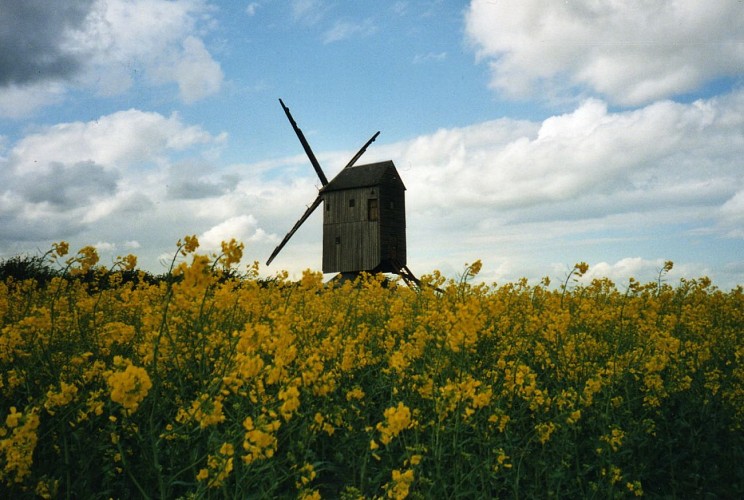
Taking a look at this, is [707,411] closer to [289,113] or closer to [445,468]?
[445,468]

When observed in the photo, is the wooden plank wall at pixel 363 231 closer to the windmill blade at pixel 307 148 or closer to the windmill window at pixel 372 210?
the windmill window at pixel 372 210

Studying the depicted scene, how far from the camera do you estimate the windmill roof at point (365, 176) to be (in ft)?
82.3

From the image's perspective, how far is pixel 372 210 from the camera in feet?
80.9

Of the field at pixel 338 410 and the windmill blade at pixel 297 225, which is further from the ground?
the windmill blade at pixel 297 225

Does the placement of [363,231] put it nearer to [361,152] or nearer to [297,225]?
[297,225]

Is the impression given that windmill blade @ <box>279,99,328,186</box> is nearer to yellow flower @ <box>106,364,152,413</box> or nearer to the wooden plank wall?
the wooden plank wall

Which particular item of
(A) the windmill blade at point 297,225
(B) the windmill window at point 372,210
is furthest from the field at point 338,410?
(A) the windmill blade at point 297,225

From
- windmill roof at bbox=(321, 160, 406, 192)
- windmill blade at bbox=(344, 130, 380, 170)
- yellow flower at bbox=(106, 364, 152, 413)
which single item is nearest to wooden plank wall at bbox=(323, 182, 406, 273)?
windmill roof at bbox=(321, 160, 406, 192)

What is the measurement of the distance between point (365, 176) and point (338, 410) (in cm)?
2211

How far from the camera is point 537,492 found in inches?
165

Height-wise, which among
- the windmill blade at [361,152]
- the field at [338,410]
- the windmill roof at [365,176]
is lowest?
the field at [338,410]

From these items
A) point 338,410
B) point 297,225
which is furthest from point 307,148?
point 338,410

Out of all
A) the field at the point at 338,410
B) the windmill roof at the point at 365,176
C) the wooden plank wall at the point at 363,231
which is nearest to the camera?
the field at the point at 338,410

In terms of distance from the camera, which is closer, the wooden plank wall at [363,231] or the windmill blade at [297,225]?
the wooden plank wall at [363,231]
